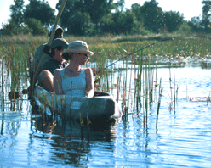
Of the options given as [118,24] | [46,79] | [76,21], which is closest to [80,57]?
[46,79]

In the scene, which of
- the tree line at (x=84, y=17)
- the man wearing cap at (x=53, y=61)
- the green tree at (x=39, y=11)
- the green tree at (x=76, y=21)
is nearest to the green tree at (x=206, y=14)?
the tree line at (x=84, y=17)

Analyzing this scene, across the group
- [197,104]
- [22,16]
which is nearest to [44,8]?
[22,16]

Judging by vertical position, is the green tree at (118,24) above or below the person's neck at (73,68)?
above

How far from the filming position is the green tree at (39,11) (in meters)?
60.4

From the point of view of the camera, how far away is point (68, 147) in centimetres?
408

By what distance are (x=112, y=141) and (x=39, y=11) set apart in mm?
58216

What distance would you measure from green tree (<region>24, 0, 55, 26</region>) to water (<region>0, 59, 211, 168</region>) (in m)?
56.0

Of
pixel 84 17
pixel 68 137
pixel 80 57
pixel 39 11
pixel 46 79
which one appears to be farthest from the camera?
pixel 39 11

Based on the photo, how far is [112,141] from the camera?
14.3 ft

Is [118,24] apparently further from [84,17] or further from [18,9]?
[18,9]

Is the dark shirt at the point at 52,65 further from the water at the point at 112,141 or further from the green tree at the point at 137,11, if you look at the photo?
the green tree at the point at 137,11

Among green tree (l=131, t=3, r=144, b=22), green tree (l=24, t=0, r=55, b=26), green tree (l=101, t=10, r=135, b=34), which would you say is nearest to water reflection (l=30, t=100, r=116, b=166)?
green tree (l=101, t=10, r=135, b=34)

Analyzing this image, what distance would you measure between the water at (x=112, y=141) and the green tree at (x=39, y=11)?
184ft

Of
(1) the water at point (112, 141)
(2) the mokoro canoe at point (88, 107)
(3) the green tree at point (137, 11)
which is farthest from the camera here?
(3) the green tree at point (137, 11)
